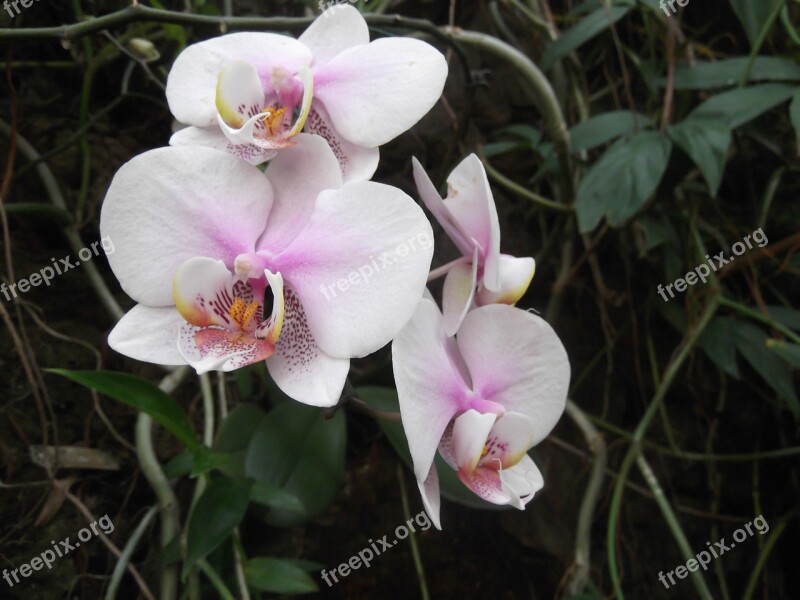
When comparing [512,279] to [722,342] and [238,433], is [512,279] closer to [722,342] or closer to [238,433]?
[238,433]

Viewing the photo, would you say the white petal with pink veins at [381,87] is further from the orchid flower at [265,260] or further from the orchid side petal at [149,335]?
the orchid side petal at [149,335]

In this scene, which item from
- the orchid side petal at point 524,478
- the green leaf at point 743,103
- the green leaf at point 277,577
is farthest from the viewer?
the green leaf at point 743,103

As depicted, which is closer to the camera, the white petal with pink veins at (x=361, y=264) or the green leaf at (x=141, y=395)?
the white petal with pink veins at (x=361, y=264)

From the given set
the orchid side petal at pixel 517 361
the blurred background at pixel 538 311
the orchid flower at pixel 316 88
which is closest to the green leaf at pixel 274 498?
the blurred background at pixel 538 311

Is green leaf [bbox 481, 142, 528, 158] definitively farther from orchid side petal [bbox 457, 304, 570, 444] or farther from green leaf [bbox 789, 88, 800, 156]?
orchid side petal [bbox 457, 304, 570, 444]

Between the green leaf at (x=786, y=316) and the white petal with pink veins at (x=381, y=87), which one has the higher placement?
the white petal with pink veins at (x=381, y=87)

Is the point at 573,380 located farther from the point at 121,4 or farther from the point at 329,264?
the point at 121,4

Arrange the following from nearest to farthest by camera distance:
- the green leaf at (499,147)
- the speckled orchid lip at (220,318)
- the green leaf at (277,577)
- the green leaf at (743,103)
Answer: 1. the speckled orchid lip at (220,318)
2. the green leaf at (277,577)
3. the green leaf at (743,103)
4. the green leaf at (499,147)

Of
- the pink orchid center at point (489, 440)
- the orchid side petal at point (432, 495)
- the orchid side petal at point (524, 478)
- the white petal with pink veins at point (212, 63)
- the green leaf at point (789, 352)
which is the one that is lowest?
the green leaf at point (789, 352)
